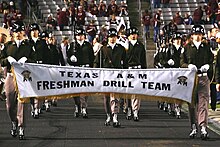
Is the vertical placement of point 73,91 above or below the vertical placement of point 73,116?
above

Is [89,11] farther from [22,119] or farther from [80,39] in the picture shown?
[22,119]

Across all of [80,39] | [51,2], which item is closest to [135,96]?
[80,39]

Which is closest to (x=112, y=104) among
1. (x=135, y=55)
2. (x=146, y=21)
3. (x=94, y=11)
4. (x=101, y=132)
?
(x=101, y=132)

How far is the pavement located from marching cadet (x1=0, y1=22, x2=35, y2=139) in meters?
0.33

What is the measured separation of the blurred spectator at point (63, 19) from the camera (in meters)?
33.8

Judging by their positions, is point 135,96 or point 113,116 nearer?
point 135,96

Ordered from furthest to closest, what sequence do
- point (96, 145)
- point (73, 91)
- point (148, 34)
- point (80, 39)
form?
point (148, 34), point (80, 39), point (73, 91), point (96, 145)

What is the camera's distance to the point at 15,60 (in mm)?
13656

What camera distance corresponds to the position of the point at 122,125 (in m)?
16.1

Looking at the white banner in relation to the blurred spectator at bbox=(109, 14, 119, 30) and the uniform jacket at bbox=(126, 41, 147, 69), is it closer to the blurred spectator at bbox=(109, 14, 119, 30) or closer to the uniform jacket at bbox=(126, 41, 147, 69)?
the uniform jacket at bbox=(126, 41, 147, 69)

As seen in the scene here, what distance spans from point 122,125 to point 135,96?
2123 mm

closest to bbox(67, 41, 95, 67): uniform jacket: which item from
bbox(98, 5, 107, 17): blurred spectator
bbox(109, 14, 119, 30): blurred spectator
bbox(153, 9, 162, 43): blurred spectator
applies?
bbox(109, 14, 119, 30): blurred spectator

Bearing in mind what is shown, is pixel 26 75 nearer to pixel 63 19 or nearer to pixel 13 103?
pixel 13 103

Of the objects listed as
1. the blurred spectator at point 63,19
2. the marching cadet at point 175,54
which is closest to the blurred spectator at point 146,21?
the blurred spectator at point 63,19
